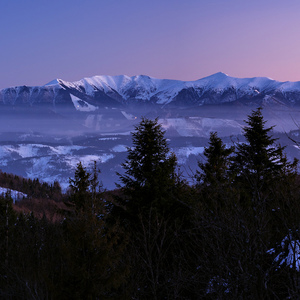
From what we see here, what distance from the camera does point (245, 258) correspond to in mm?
8273

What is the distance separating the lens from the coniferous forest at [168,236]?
905 cm

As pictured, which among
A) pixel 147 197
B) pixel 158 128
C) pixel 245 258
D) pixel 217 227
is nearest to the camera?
pixel 245 258

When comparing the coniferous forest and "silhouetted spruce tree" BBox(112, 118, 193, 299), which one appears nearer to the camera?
the coniferous forest

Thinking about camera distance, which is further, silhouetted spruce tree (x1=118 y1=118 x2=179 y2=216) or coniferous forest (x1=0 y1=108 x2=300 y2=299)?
silhouetted spruce tree (x1=118 y1=118 x2=179 y2=216)

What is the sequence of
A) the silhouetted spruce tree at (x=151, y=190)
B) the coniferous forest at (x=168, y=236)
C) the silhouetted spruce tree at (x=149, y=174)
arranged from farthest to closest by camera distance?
the silhouetted spruce tree at (x=149, y=174), the silhouetted spruce tree at (x=151, y=190), the coniferous forest at (x=168, y=236)

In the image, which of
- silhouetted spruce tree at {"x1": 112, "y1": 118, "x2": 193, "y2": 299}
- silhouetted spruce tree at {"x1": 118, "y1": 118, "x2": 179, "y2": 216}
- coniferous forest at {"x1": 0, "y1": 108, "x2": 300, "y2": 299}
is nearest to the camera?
coniferous forest at {"x1": 0, "y1": 108, "x2": 300, "y2": 299}

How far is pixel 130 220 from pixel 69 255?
11663 millimetres

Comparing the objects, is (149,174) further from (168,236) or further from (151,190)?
(168,236)

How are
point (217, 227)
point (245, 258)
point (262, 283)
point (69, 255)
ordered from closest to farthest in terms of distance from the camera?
point (262, 283) < point (245, 258) < point (217, 227) < point (69, 255)

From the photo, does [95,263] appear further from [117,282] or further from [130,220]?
[130,220]

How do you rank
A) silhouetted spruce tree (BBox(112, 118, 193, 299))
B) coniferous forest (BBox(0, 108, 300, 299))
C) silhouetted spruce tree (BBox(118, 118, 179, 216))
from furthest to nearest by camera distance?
silhouetted spruce tree (BBox(118, 118, 179, 216))
silhouetted spruce tree (BBox(112, 118, 193, 299))
coniferous forest (BBox(0, 108, 300, 299))

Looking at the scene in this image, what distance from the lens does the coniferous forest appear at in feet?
29.7

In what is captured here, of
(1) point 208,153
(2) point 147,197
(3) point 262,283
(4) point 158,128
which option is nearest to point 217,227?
(3) point 262,283

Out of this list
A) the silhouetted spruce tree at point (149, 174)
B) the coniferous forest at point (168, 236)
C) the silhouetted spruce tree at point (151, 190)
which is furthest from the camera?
the silhouetted spruce tree at point (149, 174)
